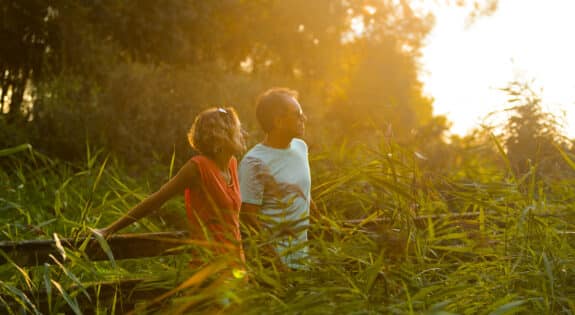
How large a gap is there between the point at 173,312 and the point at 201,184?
0.99 metres

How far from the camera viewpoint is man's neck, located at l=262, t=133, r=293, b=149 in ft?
12.8

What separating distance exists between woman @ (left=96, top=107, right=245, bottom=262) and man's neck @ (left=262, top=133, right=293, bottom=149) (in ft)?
1.35

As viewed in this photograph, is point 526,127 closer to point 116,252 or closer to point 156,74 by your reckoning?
point 116,252

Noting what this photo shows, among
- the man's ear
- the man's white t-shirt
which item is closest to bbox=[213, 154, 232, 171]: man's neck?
the man's white t-shirt

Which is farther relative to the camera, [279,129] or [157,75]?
[157,75]

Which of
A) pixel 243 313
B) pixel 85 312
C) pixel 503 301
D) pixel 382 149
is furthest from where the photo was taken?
pixel 85 312

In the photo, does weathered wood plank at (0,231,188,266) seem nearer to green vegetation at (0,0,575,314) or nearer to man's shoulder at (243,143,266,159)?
green vegetation at (0,0,575,314)

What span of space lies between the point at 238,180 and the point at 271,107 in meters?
0.48

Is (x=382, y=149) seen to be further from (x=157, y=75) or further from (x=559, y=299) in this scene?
(x=157, y=75)

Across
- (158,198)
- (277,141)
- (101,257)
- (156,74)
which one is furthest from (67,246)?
(156,74)

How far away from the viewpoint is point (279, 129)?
388cm

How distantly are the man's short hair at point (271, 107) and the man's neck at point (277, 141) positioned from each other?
0.04m

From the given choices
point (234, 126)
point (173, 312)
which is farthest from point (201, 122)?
point (173, 312)

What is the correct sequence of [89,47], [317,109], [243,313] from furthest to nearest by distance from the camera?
[317,109] < [89,47] < [243,313]
